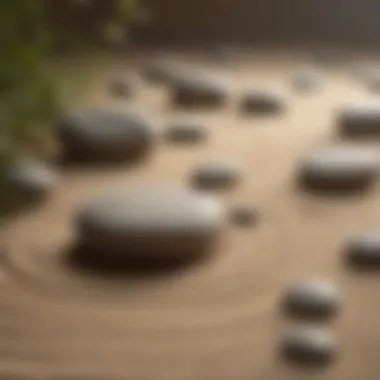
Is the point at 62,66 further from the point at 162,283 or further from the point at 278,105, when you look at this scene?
the point at 162,283

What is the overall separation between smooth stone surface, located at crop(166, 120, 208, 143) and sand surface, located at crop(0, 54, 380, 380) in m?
0.05

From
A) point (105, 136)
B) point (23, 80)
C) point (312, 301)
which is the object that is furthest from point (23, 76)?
point (312, 301)

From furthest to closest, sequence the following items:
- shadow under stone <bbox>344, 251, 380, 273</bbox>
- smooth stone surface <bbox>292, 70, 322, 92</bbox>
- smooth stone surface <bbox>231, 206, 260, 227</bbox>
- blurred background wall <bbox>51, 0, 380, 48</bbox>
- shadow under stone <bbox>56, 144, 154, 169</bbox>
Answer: blurred background wall <bbox>51, 0, 380, 48</bbox> < smooth stone surface <bbox>292, 70, 322, 92</bbox> < shadow under stone <bbox>56, 144, 154, 169</bbox> < smooth stone surface <bbox>231, 206, 260, 227</bbox> < shadow under stone <bbox>344, 251, 380, 273</bbox>

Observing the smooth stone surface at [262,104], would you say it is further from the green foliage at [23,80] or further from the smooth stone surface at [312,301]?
the smooth stone surface at [312,301]

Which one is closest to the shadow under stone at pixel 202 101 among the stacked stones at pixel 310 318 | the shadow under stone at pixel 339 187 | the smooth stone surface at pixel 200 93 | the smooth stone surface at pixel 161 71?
the smooth stone surface at pixel 200 93

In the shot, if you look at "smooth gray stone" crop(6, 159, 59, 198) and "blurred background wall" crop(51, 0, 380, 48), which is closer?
"smooth gray stone" crop(6, 159, 59, 198)

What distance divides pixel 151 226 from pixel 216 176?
0.21 metres

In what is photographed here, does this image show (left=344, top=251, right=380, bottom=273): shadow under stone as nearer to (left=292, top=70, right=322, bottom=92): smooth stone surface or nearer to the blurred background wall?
(left=292, top=70, right=322, bottom=92): smooth stone surface

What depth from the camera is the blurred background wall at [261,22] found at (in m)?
1.63

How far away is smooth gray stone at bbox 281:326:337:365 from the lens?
2.14 ft

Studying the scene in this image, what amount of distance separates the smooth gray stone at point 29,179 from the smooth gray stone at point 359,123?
369mm

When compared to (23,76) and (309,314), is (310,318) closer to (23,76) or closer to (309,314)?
(309,314)

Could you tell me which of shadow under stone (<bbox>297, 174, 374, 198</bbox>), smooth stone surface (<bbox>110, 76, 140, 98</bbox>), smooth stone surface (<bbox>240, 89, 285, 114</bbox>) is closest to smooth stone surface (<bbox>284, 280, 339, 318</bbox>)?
shadow under stone (<bbox>297, 174, 374, 198</bbox>)

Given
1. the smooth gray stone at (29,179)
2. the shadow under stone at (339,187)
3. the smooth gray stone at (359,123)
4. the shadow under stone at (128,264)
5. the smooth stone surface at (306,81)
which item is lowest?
the shadow under stone at (128,264)
